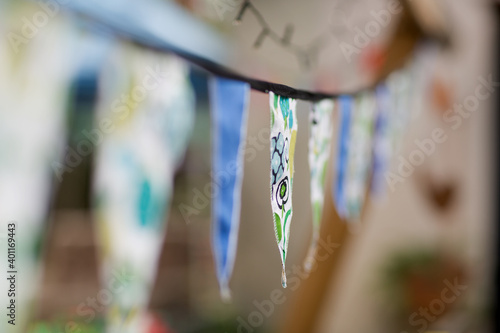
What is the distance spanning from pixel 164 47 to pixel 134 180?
244 mm

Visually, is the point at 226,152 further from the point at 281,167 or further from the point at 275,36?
the point at 275,36

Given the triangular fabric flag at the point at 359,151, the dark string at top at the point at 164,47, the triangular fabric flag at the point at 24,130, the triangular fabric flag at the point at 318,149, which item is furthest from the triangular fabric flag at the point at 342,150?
the triangular fabric flag at the point at 24,130

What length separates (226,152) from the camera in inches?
36.1

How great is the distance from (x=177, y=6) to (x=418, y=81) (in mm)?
940

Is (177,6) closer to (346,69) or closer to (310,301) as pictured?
(310,301)

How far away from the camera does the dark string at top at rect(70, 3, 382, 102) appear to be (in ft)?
2.36

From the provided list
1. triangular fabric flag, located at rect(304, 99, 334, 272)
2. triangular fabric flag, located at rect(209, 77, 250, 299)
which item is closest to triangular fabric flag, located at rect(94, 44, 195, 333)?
triangular fabric flag, located at rect(209, 77, 250, 299)

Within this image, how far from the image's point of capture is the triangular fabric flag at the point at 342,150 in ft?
4.37

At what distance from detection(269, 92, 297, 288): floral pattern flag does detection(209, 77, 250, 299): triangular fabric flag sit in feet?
0.21

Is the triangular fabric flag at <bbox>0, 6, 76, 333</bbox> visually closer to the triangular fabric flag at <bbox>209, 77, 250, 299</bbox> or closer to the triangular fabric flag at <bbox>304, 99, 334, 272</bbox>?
the triangular fabric flag at <bbox>209, 77, 250, 299</bbox>

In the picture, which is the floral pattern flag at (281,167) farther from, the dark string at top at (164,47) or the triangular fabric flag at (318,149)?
the triangular fabric flag at (318,149)

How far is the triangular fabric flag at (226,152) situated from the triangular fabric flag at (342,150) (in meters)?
0.43

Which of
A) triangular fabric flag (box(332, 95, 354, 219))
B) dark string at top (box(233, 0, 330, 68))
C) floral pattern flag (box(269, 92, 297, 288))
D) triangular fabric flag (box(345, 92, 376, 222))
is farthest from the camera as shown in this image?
triangular fabric flag (box(345, 92, 376, 222))

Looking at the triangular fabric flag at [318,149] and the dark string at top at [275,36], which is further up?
the dark string at top at [275,36]
